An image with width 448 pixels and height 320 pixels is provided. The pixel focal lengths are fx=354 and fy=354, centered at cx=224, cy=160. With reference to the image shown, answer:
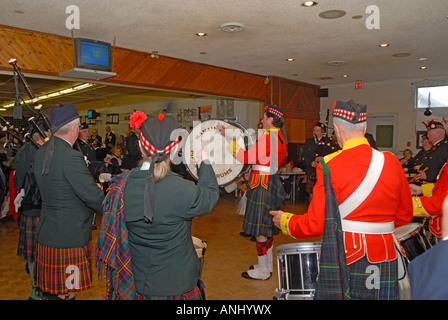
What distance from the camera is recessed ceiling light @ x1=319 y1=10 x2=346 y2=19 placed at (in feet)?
12.5

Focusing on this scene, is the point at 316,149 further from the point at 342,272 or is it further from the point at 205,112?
the point at 342,272

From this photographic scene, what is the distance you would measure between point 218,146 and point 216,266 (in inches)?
48.1

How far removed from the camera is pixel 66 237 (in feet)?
6.48

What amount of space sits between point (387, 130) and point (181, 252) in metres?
8.03

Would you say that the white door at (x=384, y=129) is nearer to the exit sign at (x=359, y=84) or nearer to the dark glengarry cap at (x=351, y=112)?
the exit sign at (x=359, y=84)

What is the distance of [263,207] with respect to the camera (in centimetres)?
317

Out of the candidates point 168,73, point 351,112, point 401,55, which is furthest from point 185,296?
point 401,55

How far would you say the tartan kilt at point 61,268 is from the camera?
78.2 inches

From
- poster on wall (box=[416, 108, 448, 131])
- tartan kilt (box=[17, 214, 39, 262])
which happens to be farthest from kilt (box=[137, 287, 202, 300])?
poster on wall (box=[416, 108, 448, 131])

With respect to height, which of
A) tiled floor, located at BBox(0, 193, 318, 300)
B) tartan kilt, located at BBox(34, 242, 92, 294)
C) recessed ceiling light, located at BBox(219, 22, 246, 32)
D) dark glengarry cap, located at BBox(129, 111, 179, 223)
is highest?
recessed ceiling light, located at BBox(219, 22, 246, 32)

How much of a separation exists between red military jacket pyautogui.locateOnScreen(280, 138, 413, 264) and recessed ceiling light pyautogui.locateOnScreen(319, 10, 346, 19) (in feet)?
8.95

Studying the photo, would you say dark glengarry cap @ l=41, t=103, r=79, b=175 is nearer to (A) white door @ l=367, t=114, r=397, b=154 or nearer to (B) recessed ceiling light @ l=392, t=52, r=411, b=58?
(B) recessed ceiling light @ l=392, t=52, r=411, b=58

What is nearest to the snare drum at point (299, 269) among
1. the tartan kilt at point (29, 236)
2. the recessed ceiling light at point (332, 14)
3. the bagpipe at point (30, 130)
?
the bagpipe at point (30, 130)

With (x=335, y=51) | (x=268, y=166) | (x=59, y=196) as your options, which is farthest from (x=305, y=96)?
(x=59, y=196)
